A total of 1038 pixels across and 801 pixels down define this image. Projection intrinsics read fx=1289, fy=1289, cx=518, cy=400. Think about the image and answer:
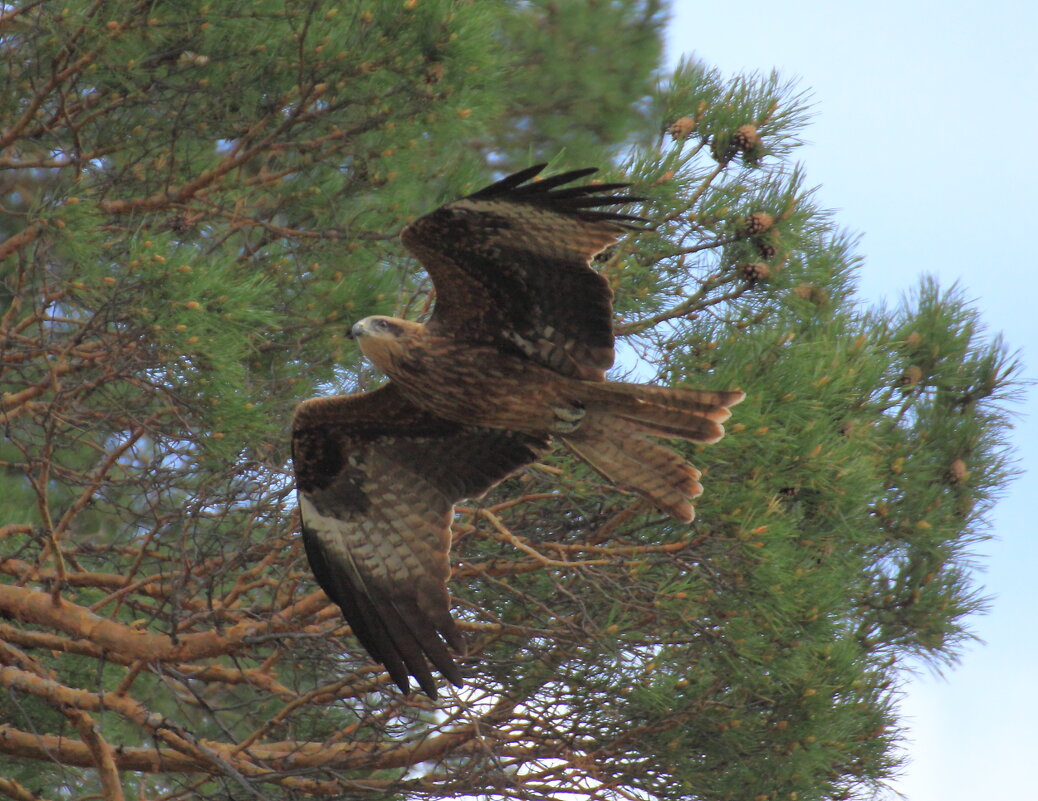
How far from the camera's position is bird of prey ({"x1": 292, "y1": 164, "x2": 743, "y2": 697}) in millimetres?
4547

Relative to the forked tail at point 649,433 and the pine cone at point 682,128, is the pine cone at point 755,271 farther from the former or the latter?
the forked tail at point 649,433

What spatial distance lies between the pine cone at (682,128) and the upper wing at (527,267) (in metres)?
1.03

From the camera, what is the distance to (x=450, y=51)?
5.93 meters

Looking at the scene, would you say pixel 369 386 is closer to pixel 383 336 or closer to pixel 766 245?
pixel 383 336

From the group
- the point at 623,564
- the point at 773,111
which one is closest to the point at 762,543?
the point at 623,564

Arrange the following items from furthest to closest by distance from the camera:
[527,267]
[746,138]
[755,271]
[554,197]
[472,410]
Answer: [746,138], [755,271], [472,410], [527,267], [554,197]

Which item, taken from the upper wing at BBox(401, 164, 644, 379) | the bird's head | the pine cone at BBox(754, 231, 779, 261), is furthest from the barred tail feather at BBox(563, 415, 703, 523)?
the pine cone at BBox(754, 231, 779, 261)

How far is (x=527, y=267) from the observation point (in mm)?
4668

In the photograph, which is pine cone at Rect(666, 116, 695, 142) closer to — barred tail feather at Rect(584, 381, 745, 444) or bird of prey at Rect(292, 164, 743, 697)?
bird of prey at Rect(292, 164, 743, 697)

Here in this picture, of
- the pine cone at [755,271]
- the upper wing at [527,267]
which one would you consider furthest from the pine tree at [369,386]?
the upper wing at [527,267]

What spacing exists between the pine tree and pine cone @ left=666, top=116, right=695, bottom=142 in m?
0.06

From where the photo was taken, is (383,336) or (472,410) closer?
(383,336)

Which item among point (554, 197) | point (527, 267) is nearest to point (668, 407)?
point (527, 267)

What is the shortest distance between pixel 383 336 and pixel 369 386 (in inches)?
46.0
